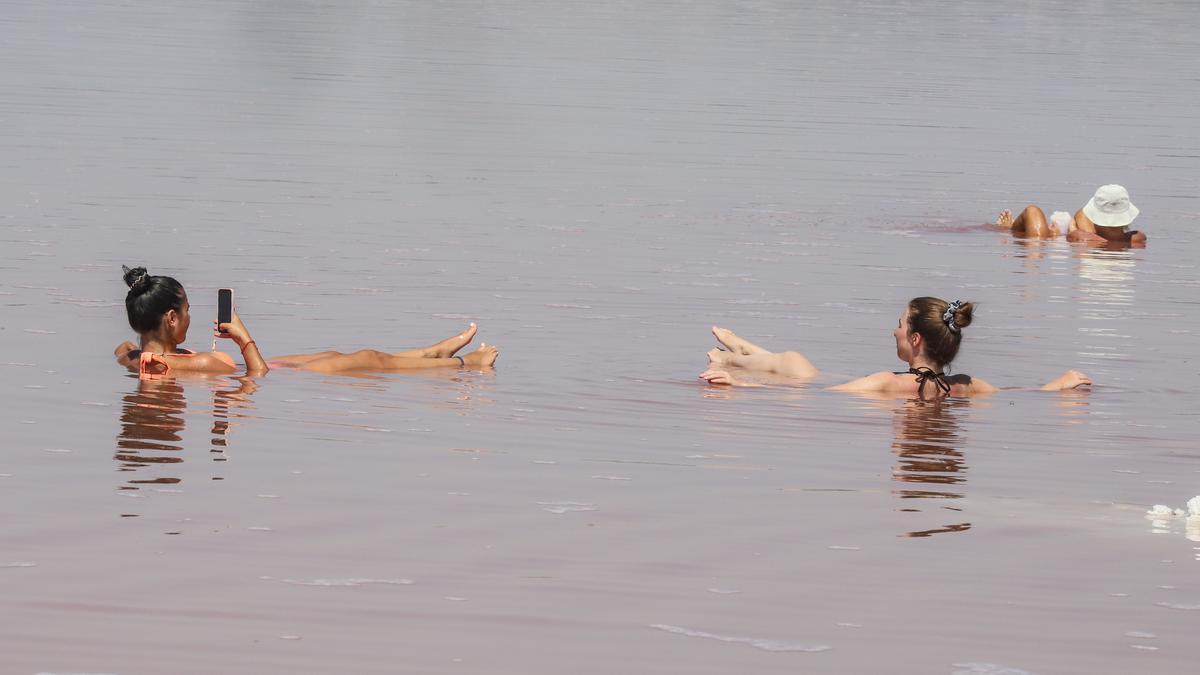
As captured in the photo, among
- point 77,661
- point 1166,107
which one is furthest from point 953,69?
point 77,661

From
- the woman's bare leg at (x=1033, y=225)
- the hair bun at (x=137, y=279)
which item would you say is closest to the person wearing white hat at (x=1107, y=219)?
the woman's bare leg at (x=1033, y=225)

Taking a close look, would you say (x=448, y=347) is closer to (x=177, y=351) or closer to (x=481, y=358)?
(x=481, y=358)

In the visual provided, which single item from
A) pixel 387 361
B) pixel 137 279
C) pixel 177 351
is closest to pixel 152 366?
pixel 177 351

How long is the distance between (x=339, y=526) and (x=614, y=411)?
3.65m

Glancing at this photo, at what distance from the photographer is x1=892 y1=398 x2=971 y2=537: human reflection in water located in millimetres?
9305

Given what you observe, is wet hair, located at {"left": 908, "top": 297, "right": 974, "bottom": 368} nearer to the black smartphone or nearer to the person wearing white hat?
the black smartphone

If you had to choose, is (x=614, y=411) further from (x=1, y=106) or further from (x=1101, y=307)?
(x=1, y=106)

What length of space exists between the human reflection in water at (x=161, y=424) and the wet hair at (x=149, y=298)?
1.22 ft

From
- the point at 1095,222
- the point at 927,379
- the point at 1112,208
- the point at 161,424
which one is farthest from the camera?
the point at 1095,222

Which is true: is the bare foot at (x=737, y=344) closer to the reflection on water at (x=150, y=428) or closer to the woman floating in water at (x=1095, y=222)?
the reflection on water at (x=150, y=428)

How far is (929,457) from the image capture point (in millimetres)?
10617

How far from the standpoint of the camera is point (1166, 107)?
117 feet

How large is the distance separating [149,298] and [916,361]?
16.0ft

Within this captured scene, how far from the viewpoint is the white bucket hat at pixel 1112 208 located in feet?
67.1
